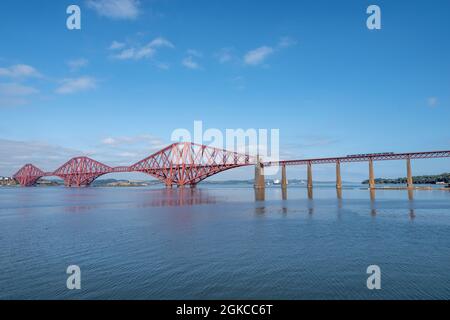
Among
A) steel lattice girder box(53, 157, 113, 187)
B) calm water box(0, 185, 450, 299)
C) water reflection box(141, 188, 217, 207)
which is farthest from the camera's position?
steel lattice girder box(53, 157, 113, 187)

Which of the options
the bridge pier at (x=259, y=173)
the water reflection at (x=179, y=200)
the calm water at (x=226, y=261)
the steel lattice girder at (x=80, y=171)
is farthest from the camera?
the steel lattice girder at (x=80, y=171)

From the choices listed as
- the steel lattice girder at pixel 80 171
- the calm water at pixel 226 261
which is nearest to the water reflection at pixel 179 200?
the calm water at pixel 226 261

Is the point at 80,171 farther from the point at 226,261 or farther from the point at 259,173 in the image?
the point at 226,261

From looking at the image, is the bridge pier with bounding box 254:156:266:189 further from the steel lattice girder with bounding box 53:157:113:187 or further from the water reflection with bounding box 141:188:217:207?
the steel lattice girder with bounding box 53:157:113:187

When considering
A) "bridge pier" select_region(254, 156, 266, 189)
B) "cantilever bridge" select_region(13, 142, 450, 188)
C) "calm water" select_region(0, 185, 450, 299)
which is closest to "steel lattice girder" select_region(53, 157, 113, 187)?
"cantilever bridge" select_region(13, 142, 450, 188)

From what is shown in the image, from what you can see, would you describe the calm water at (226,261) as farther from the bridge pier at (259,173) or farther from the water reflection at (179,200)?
the bridge pier at (259,173)

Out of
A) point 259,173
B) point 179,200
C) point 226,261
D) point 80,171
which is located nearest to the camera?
point 226,261

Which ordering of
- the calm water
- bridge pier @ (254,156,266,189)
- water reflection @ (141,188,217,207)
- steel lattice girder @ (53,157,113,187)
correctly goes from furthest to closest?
steel lattice girder @ (53,157,113,187) < bridge pier @ (254,156,266,189) < water reflection @ (141,188,217,207) < the calm water

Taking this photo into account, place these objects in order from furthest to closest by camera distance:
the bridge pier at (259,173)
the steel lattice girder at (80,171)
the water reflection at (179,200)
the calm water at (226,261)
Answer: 1. the steel lattice girder at (80,171)
2. the bridge pier at (259,173)
3. the water reflection at (179,200)
4. the calm water at (226,261)

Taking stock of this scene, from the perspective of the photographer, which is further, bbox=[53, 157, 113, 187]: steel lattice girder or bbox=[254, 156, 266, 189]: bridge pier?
bbox=[53, 157, 113, 187]: steel lattice girder

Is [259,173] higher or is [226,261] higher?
[259,173]

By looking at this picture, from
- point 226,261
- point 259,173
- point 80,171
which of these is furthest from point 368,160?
point 80,171
